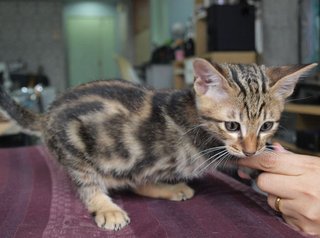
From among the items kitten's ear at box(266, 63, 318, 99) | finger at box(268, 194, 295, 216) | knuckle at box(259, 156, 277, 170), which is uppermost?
kitten's ear at box(266, 63, 318, 99)

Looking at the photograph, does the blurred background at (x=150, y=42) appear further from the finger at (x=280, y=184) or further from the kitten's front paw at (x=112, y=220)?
the finger at (x=280, y=184)

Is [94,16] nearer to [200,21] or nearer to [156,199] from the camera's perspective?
[200,21]

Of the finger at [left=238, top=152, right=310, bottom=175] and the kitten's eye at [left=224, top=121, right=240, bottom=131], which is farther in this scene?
the kitten's eye at [left=224, top=121, right=240, bottom=131]

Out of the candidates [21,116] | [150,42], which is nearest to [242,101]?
[21,116]

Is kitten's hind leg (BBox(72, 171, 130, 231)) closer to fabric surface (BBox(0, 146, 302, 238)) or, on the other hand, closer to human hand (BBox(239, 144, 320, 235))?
fabric surface (BBox(0, 146, 302, 238))

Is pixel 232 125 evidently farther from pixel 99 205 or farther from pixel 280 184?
pixel 99 205

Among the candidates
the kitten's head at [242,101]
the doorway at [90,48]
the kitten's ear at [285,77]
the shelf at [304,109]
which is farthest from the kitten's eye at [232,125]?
the doorway at [90,48]

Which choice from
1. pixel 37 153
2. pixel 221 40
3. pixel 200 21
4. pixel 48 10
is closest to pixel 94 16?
pixel 48 10

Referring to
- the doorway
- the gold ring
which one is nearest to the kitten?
the gold ring
